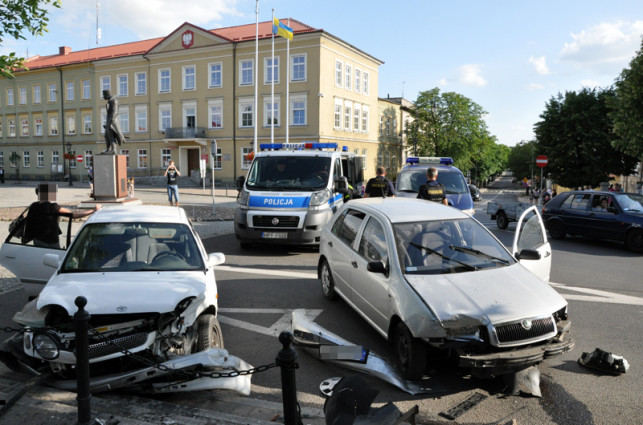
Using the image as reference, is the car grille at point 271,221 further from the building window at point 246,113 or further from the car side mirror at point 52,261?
the building window at point 246,113

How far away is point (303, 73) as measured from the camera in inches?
1650

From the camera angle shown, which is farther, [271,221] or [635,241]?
[635,241]

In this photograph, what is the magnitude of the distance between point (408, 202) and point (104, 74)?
172 feet

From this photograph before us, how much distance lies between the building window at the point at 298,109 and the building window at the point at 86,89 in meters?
24.9

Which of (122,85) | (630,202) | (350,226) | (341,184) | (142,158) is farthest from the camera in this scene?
(122,85)

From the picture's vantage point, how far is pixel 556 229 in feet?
47.9

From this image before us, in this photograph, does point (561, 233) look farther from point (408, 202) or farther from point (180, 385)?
point (180, 385)

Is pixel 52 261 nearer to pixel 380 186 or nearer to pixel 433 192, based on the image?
pixel 433 192

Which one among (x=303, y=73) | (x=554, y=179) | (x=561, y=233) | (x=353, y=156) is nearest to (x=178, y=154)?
(x=303, y=73)

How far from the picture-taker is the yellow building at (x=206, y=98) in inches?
1665


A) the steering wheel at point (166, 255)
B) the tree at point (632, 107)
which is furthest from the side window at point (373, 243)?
the tree at point (632, 107)

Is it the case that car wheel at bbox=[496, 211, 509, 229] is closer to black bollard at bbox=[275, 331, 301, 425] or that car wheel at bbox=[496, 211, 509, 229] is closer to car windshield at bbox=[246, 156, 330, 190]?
car windshield at bbox=[246, 156, 330, 190]

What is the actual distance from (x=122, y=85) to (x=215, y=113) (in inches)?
470

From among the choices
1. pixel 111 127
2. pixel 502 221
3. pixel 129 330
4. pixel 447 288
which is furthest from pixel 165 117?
pixel 447 288
